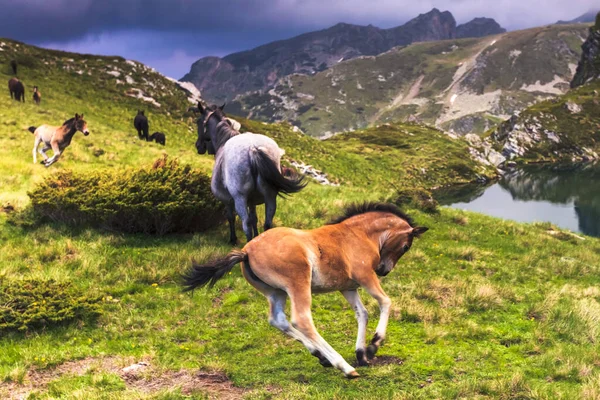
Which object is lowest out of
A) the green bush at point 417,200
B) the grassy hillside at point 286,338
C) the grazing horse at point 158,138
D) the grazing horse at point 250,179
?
the grassy hillside at point 286,338

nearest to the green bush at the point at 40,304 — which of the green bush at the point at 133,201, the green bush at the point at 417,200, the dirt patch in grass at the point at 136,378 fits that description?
the dirt patch in grass at the point at 136,378

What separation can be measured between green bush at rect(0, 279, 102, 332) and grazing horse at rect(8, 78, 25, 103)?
3372 centimetres

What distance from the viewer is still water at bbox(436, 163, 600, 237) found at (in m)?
45.4

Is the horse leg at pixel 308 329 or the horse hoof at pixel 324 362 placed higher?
the horse leg at pixel 308 329

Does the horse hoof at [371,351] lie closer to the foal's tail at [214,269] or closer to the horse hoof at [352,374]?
the horse hoof at [352,374]

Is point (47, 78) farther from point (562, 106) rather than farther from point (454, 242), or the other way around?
point (562, 106)

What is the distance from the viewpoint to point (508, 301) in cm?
1027

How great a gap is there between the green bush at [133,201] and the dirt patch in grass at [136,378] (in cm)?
649

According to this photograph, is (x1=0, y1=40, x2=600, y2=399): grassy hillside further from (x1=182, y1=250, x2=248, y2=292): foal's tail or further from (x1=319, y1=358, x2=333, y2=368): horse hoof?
(x1=182, y1=250, x2=248, y2=292): foal's tail

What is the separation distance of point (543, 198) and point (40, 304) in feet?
217

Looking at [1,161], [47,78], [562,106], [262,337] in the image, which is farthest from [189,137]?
[562,106]

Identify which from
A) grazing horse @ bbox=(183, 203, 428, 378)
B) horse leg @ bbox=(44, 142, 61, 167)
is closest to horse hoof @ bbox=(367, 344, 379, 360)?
grazing horse @ bbox=(183, 203, 428, 378)

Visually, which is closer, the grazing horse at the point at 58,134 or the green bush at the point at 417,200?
the grazing horse at the point at 58,134

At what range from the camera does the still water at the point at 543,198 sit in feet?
149
